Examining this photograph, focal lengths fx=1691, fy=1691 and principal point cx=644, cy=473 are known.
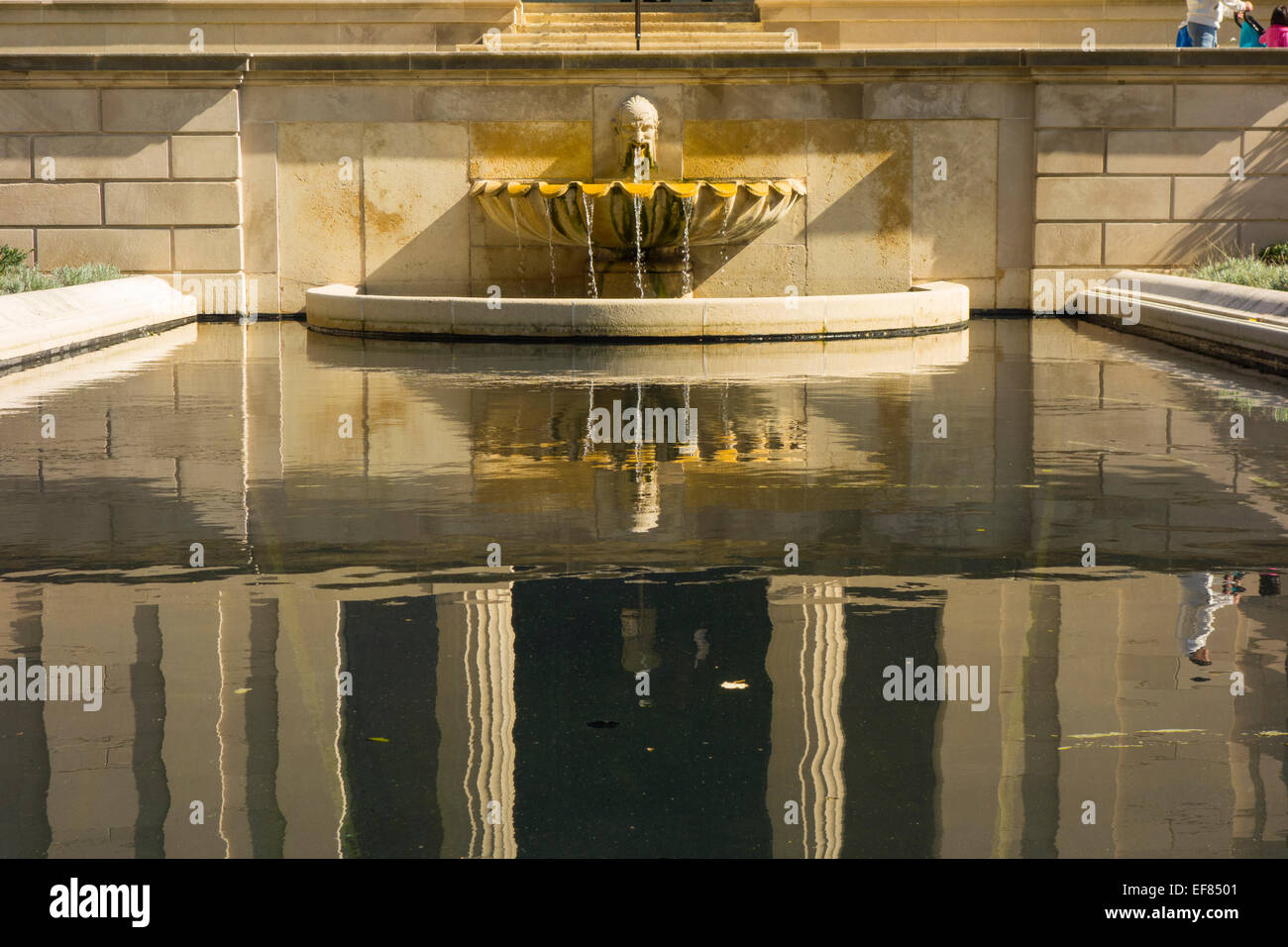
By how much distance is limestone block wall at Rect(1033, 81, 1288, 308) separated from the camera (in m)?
19.6

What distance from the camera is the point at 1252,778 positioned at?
4.03 meters

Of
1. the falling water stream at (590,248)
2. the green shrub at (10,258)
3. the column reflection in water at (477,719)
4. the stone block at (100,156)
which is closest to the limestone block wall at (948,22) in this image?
the falling water stream at (590,248)

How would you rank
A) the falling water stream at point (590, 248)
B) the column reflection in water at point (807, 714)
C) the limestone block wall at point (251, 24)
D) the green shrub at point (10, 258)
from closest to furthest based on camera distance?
the column reflection in water at point (807, 714)
the falling water stream at point (590, 248)
the green shrub at point (10, 258)
the limestone block wall at point (251, 24)

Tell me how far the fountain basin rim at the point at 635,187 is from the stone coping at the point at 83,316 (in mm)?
3739

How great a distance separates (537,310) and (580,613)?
34.4 feet

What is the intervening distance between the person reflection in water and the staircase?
18.1 m

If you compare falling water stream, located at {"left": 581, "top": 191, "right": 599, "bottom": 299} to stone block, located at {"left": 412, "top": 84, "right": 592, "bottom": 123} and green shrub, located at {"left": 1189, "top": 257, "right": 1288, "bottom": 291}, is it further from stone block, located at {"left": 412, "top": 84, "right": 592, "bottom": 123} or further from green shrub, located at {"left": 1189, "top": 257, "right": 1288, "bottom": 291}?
green shrub, located at {"left": 1189, "top": 257, "right": 1288, "bottom": 291}

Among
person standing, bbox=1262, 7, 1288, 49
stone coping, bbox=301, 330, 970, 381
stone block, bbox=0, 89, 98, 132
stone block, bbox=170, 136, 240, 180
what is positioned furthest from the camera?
person standing, bbox=1262, 7, 1288, 49

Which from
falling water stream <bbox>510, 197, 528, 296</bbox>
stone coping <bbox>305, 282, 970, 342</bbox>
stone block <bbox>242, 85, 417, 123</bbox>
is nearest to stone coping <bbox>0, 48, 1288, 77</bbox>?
stone block <bbox>242, 85, 417, 123</bbox>

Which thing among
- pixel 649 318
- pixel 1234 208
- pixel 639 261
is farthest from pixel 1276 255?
pixel 649 318

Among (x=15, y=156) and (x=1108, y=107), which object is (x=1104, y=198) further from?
(x=15, y=156)

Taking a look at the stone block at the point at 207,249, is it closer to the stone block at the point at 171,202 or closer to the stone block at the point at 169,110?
the stone block at the point at 171,202

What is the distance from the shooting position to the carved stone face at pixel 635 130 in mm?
18891
